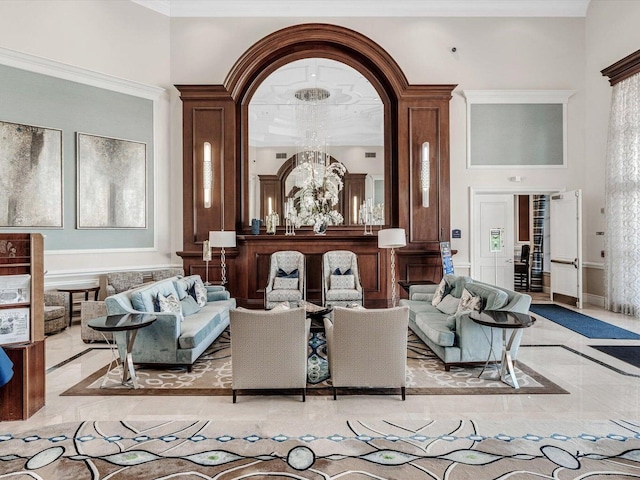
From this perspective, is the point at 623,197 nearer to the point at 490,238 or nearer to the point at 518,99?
the point at 490,238

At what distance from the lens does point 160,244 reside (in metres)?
7.48

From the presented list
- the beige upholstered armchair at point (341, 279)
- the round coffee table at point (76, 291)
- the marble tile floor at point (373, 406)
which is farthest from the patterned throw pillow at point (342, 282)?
the round coffee table at point (76, 291)

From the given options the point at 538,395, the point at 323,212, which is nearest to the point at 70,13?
the point at 323,212

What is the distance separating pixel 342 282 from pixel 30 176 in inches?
211

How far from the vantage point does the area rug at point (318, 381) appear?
3613 mm

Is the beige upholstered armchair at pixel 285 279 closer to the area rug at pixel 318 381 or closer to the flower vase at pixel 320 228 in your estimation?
the flower vase at pixel 320 228

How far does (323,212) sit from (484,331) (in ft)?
14.4

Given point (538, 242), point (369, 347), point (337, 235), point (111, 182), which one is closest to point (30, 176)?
point (111, 182)

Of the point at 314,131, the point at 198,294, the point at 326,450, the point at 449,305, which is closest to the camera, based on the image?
the point at 326,450

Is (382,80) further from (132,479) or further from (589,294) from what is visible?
(132,479)

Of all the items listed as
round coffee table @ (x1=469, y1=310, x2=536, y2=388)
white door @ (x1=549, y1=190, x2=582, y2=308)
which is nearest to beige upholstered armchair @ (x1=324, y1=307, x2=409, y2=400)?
round coffee table @ (x1=469, y1=310, x2=536, y2=388)

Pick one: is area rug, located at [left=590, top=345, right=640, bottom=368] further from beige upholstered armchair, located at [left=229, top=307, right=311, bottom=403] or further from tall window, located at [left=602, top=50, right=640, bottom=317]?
beige upholstered armchair, located at [left=229, top=307, right=311, bottom=403]

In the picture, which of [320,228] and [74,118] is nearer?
[74,118]

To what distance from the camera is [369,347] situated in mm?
3285
